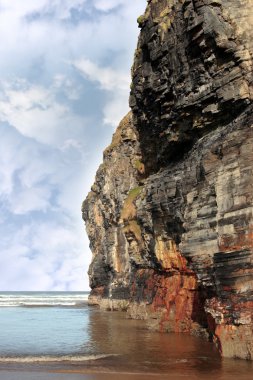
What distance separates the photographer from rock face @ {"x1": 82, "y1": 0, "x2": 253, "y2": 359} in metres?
18.1

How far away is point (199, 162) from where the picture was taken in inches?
920

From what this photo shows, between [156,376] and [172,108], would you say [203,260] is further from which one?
[172,108]

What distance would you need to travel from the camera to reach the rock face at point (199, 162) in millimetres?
18141

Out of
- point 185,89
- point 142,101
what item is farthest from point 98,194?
point 185,89

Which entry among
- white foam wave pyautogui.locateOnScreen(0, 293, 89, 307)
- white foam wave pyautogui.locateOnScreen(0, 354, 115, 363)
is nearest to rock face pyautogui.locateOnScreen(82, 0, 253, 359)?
white foam wave pyautogui.locateOnScreen(0, 354, 115, 363)

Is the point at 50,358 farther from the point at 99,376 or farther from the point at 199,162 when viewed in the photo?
the point at 199,162

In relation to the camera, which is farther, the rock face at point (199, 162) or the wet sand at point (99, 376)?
the rock face at point (199, 162)

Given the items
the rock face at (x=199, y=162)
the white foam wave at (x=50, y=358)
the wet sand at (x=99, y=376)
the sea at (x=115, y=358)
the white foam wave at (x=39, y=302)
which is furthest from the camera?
the white foam wave at (x=39, y=302)

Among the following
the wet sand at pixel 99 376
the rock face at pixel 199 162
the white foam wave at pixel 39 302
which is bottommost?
the wet sand at pixel 99 376

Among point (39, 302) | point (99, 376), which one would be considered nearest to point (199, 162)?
point (99, 376)

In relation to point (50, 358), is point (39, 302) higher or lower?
higher

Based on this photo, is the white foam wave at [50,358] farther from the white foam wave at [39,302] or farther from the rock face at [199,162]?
the white foam wave at [39,302]

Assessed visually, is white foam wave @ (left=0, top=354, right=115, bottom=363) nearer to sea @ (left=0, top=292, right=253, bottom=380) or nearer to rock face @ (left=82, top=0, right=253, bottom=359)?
sea @ (left=0, top=292, right=253, bottom=380)

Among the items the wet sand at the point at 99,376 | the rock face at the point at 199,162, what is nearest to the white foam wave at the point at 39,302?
the rock face at the point at 199,162
